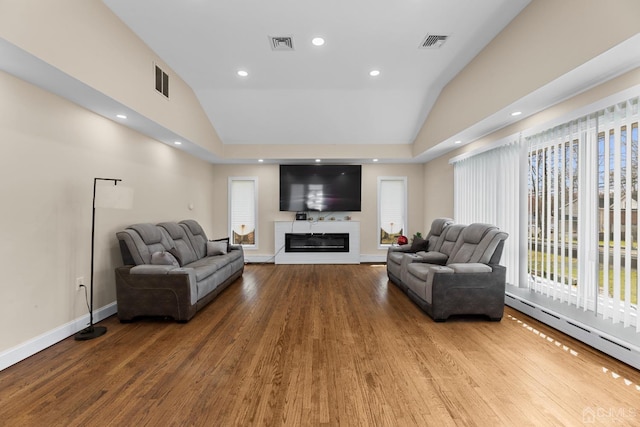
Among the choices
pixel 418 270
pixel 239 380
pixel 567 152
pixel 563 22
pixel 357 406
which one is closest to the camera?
pixel 357 406

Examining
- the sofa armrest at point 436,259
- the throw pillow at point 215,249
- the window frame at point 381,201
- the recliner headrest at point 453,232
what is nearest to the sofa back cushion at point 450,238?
the recliner headrest at point 453,232

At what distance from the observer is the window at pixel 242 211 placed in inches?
287

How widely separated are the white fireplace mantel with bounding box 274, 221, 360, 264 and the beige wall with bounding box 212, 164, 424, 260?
281 mm

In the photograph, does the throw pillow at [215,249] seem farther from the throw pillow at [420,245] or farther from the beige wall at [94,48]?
the throw pillow at [420,245]

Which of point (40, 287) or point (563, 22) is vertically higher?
point (563, 22)

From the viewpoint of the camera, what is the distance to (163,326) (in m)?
3.24

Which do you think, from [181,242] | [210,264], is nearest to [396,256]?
[210,264]

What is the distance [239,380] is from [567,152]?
12.8 ft

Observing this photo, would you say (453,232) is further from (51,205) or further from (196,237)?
(51,205)

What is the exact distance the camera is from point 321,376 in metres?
2.22

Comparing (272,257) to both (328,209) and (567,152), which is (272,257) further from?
(567,152)

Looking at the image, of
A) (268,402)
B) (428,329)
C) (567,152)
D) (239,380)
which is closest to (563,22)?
(567,152)

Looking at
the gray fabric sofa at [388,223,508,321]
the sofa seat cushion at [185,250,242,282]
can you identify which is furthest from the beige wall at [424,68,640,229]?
the sofa seat cushion at [185,250,242,282]

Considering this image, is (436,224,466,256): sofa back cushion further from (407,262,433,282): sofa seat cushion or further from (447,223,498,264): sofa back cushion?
(407,262,433,282): sofa seat cushion
